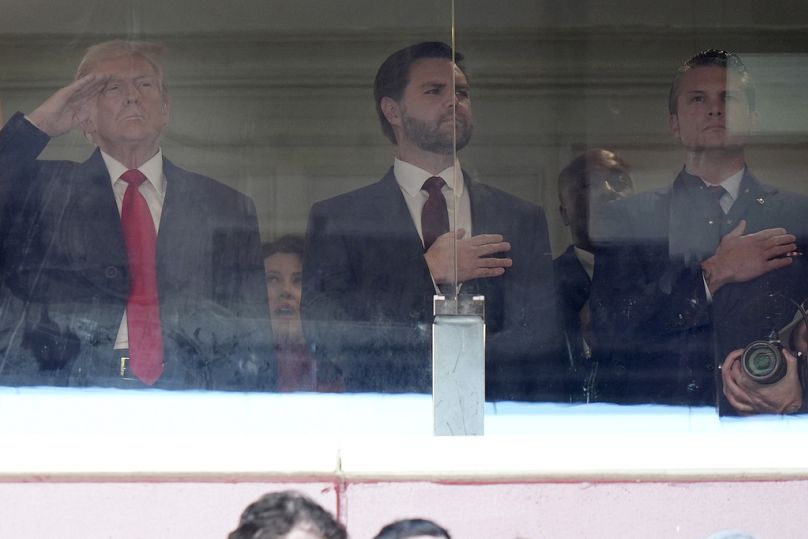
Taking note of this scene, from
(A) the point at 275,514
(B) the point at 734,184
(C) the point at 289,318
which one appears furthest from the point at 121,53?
(B) the point at 734,184

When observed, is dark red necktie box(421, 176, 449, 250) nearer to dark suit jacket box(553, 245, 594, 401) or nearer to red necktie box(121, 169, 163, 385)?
dark suit jacket box(553, 245, 594, 401)

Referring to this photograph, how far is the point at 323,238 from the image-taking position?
3213mm

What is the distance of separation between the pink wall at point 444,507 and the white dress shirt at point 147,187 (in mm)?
418

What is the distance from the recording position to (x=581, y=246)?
324cm

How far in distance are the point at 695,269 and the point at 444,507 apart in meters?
0.96

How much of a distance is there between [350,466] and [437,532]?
0.93 ft

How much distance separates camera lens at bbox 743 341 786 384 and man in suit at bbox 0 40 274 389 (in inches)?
53.3

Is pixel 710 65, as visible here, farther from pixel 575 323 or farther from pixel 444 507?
pixel 444 507

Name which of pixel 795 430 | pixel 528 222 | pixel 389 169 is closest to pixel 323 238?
pixel 389 169

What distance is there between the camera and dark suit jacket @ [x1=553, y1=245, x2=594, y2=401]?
127 inches

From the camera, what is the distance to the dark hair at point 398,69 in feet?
10.5

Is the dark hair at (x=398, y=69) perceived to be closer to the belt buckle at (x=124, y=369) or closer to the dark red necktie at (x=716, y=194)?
the dark red necktie at (x=716, y=194)

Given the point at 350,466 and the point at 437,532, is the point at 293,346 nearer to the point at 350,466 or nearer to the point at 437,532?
the point at 350,466

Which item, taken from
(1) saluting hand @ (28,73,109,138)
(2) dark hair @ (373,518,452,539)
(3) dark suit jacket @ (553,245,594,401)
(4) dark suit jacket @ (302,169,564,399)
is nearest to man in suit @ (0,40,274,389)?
(1) saluting hand @ (28,73,109,138)
